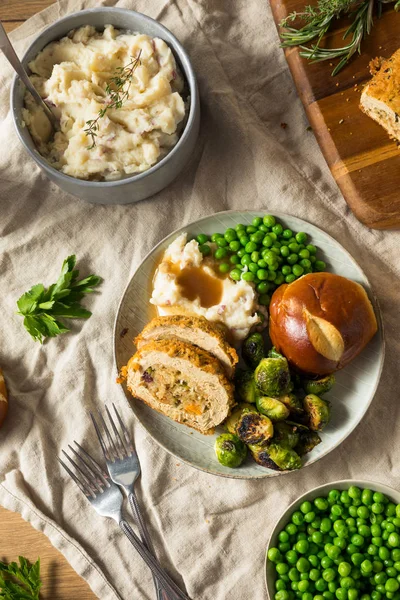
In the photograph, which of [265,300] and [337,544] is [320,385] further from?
[337,544]

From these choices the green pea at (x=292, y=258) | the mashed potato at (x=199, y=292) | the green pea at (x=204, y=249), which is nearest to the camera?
the mashed potato at (x=199, y=292)

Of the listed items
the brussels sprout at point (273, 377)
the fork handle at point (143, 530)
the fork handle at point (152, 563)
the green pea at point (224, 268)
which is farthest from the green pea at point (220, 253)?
the fork handle at point (152, 563)

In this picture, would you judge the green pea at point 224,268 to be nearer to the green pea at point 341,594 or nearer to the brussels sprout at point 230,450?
the brussels sprout at point 230,450

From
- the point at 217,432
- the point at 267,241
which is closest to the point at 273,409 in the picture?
the point at 217,432

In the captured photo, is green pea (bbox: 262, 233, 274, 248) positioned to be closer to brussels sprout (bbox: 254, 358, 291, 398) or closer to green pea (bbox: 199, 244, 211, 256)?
green pea (bbox: 199, 244, 211, 256)

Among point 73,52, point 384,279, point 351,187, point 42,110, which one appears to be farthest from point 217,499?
point 73,52

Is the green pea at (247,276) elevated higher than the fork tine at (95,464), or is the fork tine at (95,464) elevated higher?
the green pea at (247,276)

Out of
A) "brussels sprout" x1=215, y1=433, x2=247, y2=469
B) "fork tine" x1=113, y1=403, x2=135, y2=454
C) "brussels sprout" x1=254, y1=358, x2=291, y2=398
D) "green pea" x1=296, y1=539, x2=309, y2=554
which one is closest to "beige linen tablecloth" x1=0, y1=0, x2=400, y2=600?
"fork tine" x1=113, y1=403, x2=135, y2=454
